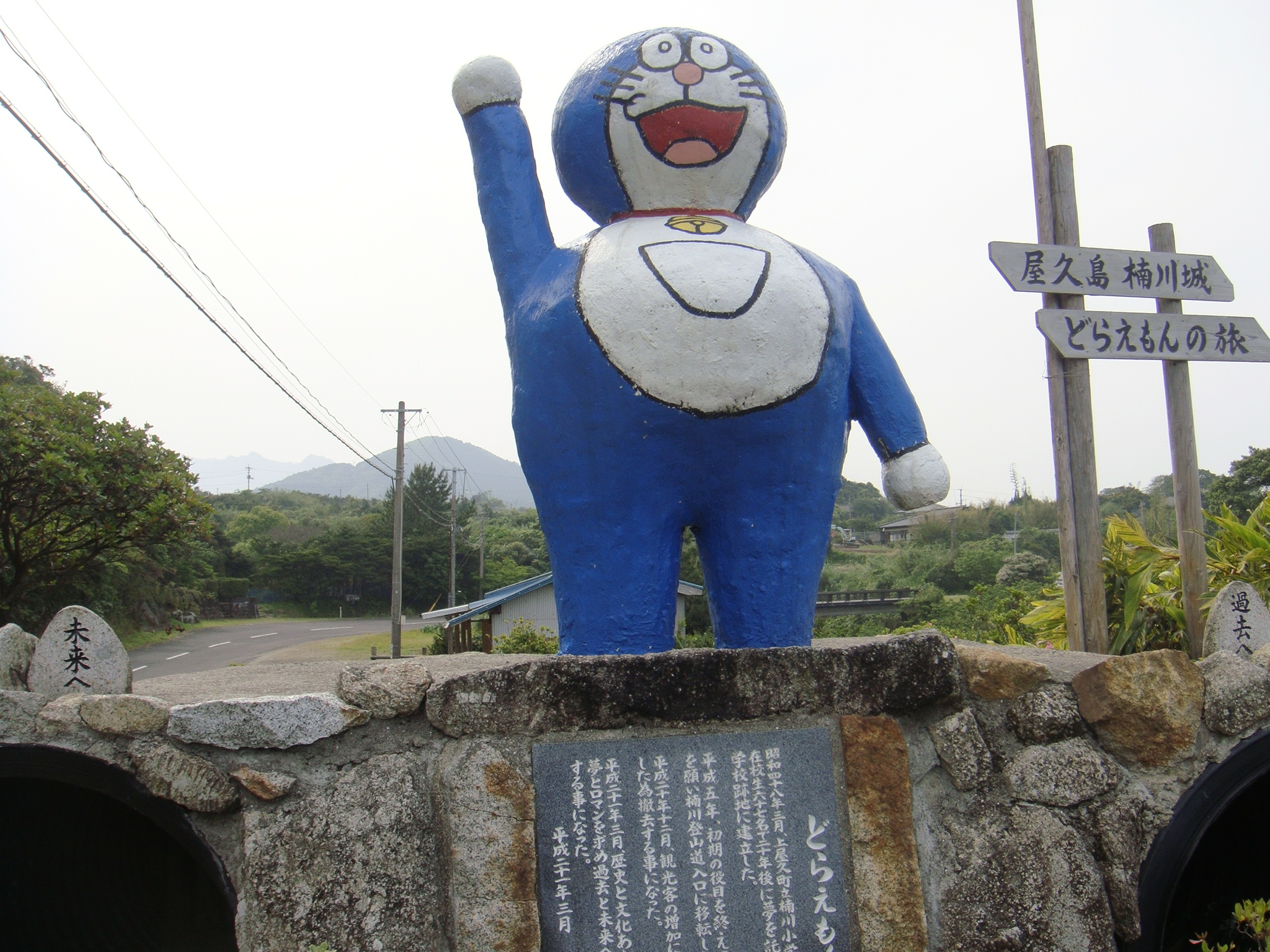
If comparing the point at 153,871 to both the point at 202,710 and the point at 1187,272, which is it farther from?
the point at 1187,272

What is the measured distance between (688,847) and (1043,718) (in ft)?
3.03

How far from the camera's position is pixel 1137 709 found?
2.13 meters

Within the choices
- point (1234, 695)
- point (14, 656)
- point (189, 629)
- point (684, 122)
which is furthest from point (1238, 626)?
point (189, 629)

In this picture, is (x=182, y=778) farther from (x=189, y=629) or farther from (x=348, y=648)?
(x=189, y=629)

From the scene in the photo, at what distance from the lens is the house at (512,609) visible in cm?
1034

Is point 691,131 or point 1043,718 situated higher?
point 691,131

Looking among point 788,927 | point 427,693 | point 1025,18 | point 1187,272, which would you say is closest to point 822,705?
point 788,927

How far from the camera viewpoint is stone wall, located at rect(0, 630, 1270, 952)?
192 cm

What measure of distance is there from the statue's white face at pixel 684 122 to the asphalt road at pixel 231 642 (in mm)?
10643

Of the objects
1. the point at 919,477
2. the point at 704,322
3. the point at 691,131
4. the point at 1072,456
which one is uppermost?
the point at 691,131

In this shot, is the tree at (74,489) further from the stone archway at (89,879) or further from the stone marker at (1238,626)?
the stone marker at (1238,626)

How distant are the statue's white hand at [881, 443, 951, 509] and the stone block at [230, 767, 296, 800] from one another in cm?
188

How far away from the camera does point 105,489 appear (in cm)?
971

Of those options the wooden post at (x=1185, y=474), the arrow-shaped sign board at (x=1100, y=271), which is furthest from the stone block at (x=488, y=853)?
the wooden post at (x=1185, y=474)
